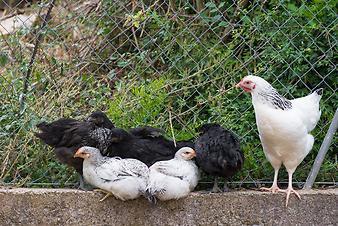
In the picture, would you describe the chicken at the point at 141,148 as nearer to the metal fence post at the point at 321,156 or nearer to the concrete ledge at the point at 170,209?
the concrete ledge at the point at 170,209

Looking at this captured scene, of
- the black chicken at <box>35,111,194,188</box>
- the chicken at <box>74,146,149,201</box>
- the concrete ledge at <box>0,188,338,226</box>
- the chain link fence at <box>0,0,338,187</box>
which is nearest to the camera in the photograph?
the chicken at <box>74,146,149,201</box>

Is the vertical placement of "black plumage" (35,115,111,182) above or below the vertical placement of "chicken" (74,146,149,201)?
above

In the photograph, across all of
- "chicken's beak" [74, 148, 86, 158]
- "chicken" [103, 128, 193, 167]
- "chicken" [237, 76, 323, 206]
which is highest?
"chicken's beak" [74, 148, 86, 158]

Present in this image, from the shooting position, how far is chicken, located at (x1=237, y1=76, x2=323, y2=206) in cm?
455

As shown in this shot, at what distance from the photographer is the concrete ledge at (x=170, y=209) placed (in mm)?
4652

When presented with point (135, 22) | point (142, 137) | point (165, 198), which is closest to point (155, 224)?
point (165, 198)

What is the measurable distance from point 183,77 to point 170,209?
1.00 meters

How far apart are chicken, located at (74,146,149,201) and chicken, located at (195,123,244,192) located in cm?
37

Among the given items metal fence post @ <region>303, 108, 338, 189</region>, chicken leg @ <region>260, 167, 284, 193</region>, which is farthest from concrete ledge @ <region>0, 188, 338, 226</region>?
metal fence post @ <region>303, 108, 338, 189</region>

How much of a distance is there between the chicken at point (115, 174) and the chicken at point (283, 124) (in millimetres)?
768

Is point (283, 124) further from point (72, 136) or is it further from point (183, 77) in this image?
point (72, 136)

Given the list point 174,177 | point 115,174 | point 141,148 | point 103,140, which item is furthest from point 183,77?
point 115,174

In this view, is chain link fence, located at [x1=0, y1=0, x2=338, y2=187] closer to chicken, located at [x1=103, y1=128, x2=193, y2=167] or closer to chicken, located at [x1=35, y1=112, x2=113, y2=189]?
chicken, located at [x1=103, y1=128, x2=193, y2=167]

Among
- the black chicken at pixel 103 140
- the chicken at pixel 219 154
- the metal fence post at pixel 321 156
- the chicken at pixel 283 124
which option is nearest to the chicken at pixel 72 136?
the black chicken at pixel 103 140
